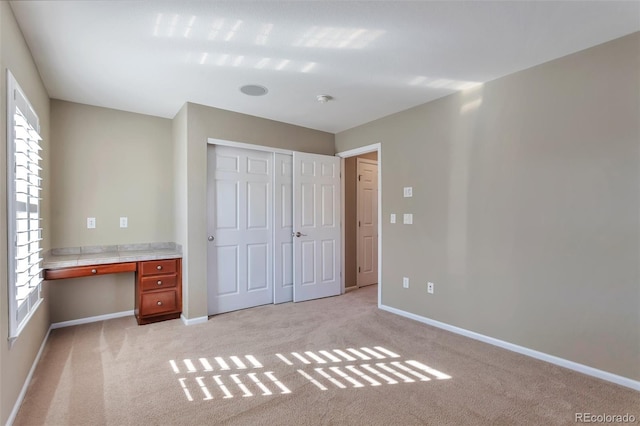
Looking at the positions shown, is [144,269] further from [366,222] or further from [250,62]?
[366,222]

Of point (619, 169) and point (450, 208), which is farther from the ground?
point (619, 169)

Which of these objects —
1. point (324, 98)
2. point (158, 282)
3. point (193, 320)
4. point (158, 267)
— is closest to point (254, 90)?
point (324, 98)

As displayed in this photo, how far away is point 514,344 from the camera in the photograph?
2.71 meters

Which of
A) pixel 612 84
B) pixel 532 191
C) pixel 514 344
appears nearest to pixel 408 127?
pixel 532 191

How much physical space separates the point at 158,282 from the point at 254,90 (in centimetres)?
225

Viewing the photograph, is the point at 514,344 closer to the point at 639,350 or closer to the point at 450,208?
the point at 639,350

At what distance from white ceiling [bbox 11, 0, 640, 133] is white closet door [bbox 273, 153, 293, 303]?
1081 millimetres

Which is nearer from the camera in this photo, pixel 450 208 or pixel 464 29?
pixel 464 29

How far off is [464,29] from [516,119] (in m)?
1.06

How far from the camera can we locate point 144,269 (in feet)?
10.8

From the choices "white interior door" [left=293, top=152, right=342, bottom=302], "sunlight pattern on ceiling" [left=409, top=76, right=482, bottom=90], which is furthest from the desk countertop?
"sunlight pattern on ceiling" [left=409, top=76, right=482, bottom=90]

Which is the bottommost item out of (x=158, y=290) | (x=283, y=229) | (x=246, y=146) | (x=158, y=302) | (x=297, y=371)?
(x=297, y=371)

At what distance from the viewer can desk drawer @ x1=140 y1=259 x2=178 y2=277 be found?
10.8 ft

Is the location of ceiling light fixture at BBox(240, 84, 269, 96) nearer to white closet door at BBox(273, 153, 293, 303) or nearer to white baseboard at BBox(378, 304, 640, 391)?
white closet door at BBox(273, 153, 293, 303)
